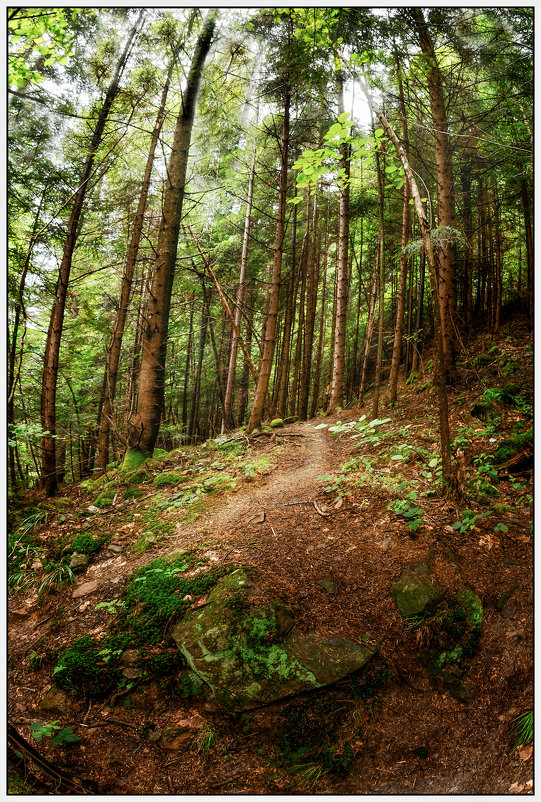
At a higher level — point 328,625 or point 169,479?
point 169,479

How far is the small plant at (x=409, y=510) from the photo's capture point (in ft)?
12.6

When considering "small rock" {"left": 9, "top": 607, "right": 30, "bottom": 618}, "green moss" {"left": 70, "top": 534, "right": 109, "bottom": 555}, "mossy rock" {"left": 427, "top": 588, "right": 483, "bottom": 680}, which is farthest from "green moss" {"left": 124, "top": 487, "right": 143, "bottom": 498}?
"mossy rock" {"left": 427, "top": 588, "right": 483, "bottom": 680}

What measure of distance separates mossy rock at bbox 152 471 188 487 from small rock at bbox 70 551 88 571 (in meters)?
1.91

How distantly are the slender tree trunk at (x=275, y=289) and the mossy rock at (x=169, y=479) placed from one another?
2953 mm

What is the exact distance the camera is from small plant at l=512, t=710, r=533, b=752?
90.0 inches

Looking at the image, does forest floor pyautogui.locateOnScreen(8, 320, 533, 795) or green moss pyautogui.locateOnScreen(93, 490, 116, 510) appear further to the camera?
green moss pyautogui.locateOnScreen(93, 490, 116, 510)

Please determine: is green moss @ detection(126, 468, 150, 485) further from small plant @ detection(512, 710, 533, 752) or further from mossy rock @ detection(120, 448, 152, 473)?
small plant @ detection(512, 710, 533, 752)

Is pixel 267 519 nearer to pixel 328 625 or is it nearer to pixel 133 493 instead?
pixel 328 625

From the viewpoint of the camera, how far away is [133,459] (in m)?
6.91

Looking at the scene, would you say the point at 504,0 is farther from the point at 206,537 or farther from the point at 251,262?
the point at 251,262

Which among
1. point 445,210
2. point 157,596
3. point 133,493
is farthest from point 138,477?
point 445,210

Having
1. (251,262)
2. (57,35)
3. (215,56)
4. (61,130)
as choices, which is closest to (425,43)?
(215,56)

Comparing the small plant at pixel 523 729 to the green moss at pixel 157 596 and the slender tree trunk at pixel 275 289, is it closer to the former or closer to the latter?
the green moss at pixel 157 596

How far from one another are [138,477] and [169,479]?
65cm
